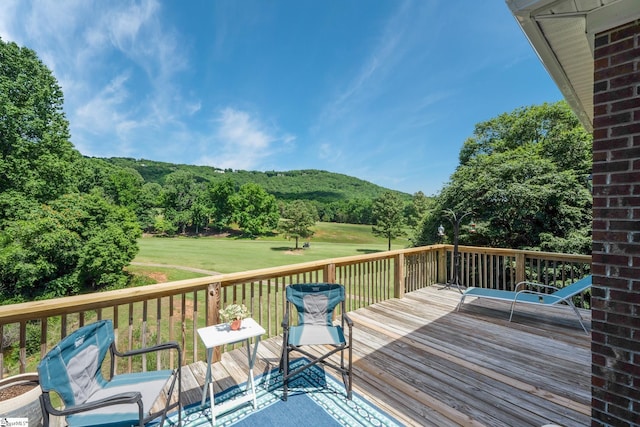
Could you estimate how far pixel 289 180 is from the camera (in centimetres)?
5388

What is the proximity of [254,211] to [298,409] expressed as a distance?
38.5 metres

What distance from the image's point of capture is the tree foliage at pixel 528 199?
7.95m

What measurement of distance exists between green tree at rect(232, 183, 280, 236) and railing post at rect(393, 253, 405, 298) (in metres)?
34.6

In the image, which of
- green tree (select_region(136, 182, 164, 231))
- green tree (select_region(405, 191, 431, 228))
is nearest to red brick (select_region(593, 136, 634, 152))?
green tree (select_region(405, 191, 431, 228))

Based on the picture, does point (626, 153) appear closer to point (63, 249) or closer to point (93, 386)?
point (93, 386)

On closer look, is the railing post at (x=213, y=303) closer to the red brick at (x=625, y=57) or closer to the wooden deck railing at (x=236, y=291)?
the wooden deck railing at (x=236, y=291)

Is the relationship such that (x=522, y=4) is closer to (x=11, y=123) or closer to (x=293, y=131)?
(x=11, y=123)

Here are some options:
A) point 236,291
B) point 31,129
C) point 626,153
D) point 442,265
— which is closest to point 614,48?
point 626,153

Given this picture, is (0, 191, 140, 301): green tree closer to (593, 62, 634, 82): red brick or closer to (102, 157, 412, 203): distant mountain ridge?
(593, 62, 634, 82): red brick

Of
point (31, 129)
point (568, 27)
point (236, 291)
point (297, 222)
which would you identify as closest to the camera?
point (568, 27)

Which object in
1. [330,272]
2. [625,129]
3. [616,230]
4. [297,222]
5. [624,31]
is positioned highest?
[624,31]

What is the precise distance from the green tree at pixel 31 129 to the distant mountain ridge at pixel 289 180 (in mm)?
29719

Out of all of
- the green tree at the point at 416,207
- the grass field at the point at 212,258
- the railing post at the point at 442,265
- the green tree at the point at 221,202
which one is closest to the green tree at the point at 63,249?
the grass field at the point at 212,258

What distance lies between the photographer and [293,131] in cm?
3503
